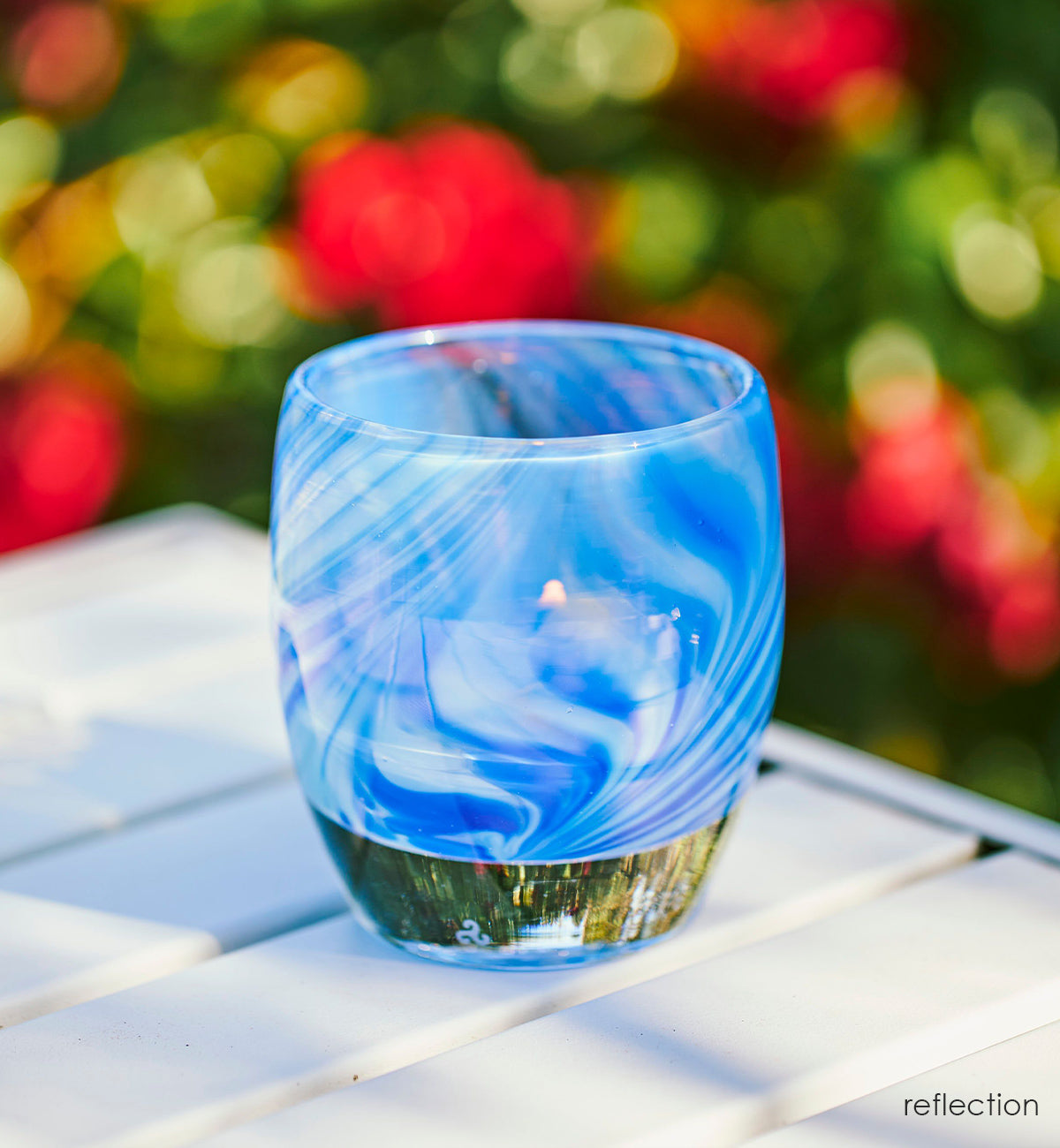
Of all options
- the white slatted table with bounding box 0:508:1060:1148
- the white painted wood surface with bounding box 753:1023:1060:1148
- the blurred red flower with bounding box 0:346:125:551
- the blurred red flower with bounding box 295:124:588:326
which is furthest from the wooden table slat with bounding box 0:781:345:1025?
the blurred red flower with bounding box 0:346:125:551

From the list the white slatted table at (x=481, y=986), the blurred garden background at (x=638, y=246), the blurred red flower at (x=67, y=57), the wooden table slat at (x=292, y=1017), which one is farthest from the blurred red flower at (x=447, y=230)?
the wooden table slat at (x=292, y=1017)

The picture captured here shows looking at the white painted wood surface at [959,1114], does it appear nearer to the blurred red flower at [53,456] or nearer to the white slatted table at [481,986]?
the white slatted table at [481,986]

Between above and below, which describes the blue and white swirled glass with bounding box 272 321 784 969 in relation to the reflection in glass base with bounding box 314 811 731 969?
above

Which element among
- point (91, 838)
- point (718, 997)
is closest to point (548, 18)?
point (91, 838)

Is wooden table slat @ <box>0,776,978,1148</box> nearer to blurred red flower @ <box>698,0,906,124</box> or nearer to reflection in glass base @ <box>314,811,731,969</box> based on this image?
reflection in glass base @ <box>314,811,731,969</box>

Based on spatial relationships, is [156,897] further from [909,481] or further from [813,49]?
[813,49]

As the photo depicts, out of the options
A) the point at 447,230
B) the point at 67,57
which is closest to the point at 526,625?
the point at 447,230
